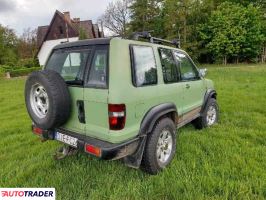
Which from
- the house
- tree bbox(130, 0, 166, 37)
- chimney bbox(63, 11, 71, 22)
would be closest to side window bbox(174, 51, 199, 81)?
tree bbox(130, 0, 166, 37)

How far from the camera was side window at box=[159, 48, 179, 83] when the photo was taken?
11.6 feet

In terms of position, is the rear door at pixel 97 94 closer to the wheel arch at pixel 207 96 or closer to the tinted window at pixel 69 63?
the tinted window at pixel 69 63

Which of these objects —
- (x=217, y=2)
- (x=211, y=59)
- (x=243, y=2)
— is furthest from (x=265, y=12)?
(x=211, y=59)

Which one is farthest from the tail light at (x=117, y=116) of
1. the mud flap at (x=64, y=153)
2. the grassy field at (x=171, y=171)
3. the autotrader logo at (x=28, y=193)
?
the mud flap at (x=64, y=153)

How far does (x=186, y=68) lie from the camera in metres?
4.32

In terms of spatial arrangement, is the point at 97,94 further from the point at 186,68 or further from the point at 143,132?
the point at 186,68

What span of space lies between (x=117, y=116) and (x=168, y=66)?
146 cm

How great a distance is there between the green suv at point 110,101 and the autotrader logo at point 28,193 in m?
0.60

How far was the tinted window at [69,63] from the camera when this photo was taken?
3021 millimetres

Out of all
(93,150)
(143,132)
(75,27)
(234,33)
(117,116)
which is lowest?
(93,150)

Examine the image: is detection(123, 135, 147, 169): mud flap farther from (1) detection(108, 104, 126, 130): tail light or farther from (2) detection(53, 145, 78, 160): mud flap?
(2) detection(53, 145, 78, 160): mud flap

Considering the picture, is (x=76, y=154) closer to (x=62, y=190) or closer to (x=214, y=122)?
(x=62, y=190)

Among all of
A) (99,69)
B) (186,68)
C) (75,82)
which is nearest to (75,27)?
(186,68)

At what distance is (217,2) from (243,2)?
12.4 feet
